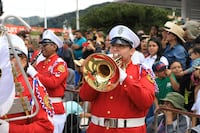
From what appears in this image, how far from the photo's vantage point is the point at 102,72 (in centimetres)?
364

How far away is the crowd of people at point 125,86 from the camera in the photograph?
9.50 ft

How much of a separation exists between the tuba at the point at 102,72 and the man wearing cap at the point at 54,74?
1632 millimetres

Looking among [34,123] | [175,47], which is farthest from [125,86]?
[175,47]

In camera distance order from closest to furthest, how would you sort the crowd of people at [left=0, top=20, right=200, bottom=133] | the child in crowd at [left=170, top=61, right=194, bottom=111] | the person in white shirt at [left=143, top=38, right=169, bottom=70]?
the crowd of people at [left=0, top=20, right=200, bottom=133]
the child in crowd at [left=170, top=61, right=194, bottom=111]
the person in white shirt at [left=143, top=38, right=169, bottom=70]

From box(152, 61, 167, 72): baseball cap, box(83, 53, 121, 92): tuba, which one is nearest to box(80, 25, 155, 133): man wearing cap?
box(83, 53, 121, 92): tuba

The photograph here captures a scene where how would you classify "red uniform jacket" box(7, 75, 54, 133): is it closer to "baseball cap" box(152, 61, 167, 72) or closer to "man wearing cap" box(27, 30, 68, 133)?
"man wearing cap" box(27, 30, 68, 133)

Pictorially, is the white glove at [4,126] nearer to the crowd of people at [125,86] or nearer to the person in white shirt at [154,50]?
the crowd of people at [125,86]

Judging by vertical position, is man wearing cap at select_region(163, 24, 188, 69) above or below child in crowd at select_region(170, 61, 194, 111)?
above

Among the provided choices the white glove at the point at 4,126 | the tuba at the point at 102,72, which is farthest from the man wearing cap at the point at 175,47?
the white glove at the point at 4,126

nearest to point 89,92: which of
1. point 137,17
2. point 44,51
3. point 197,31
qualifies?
point 44,51

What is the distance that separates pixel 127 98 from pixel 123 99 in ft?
0.13

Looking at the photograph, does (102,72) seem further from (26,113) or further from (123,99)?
(26,113)

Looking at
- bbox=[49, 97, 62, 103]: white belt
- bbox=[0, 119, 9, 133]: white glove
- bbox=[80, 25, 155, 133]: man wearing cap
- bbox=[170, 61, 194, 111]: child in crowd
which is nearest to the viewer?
bbox=[0, 119, 9, 133]: white glove

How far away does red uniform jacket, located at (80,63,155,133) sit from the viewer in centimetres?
354
